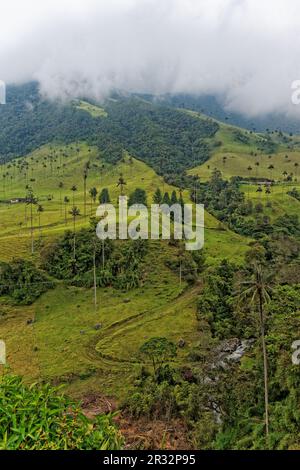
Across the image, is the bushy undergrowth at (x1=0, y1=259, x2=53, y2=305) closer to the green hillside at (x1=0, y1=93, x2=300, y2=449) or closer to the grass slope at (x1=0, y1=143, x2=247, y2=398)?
the green hillside at (x1=0, y1=93, x2=300, y2=449)

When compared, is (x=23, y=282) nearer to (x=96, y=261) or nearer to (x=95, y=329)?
(x=96, y=261)

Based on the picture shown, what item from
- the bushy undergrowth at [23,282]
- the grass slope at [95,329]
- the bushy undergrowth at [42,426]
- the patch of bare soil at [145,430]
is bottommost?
the patch of bare soil at [145,430]

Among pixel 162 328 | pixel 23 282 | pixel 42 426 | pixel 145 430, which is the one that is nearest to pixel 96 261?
pixel 23 282

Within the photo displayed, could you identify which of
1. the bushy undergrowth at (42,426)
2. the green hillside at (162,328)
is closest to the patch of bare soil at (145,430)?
the green hillside at (162,328)

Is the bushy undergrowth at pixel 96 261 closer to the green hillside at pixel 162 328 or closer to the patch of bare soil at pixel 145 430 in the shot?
the green hillside at pixel 162 328

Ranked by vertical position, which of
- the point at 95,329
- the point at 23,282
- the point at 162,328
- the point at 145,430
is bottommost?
the point at 145,430

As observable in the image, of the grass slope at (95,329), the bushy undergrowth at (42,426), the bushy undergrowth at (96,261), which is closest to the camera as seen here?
the bushy undergrowth at (42,426)

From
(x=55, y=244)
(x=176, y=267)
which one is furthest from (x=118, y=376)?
(x=55, y=244)

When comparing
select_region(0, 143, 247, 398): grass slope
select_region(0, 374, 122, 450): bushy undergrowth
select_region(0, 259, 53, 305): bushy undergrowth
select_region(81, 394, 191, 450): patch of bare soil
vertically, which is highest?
select_region(0, 374, 122, 450): bushy undergrowth

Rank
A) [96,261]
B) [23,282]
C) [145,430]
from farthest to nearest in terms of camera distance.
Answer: [96,261] → [23,282] → [145,430]

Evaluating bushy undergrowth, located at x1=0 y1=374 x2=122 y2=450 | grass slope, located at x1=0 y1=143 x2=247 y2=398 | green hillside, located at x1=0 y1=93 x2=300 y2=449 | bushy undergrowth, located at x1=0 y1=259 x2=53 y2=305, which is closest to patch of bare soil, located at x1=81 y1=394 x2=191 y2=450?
green hillside, located at x1=0 y1=93 x2=300 y2=449

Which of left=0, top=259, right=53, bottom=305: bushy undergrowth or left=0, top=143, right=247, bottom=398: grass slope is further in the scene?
left=0, top=259, right=53, bottom=305: bushy undergrowth
